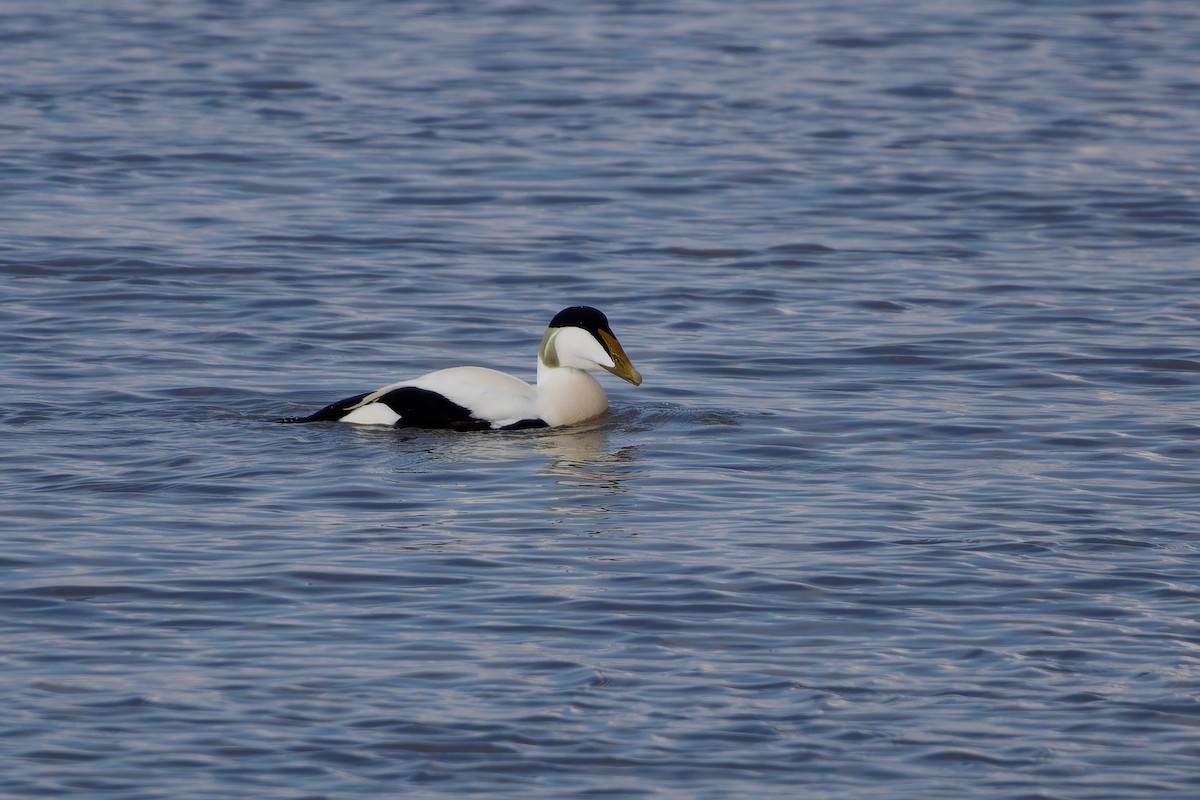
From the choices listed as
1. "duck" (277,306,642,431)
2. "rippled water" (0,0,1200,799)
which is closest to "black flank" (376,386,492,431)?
"duck" (277,306,642,431)

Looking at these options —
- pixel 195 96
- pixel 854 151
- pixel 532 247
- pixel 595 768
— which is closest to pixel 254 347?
pixel 532 247

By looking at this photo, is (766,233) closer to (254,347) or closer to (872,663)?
(254,347)

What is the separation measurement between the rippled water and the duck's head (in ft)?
1.12

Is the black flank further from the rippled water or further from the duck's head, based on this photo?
the duck's head

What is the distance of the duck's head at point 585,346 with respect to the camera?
1073 centimetres

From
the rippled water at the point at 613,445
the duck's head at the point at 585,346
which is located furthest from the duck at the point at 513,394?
the rippled water at the point at 613,445

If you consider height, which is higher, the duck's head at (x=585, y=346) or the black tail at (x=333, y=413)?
the duck's head at (x=585, y=346)

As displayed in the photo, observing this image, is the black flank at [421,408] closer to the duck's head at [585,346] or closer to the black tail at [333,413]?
the black tail at [333,413]

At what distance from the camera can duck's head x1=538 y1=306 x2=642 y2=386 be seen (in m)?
10.7

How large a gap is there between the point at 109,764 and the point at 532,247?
967 centimetres

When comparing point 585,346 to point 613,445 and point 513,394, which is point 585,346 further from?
point 613,445

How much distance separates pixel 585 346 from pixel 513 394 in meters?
0.51

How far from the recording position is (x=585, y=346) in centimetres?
1073

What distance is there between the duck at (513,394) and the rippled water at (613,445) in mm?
147
